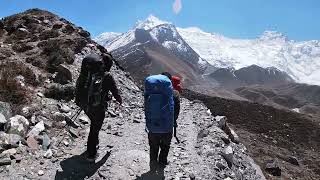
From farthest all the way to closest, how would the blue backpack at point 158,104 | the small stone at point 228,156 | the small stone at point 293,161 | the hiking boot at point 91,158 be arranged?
the small stone at point 293,161 < the small stone at point 228,156 < the hiking boot at point 91,158 < the blue backpack at point 158,104

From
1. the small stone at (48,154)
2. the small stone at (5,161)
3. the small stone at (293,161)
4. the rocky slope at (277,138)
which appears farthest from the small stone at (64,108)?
the small stone at (293,161)

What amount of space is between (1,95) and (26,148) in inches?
126

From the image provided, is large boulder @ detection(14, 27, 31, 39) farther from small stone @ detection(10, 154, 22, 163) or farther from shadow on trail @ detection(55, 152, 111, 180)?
small stone @ detection(10, 154, 22, 163)

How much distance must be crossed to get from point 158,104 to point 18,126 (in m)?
3.82

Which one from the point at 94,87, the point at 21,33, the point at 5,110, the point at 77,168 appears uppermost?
the point at 21,33

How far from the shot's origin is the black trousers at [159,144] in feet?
32.9

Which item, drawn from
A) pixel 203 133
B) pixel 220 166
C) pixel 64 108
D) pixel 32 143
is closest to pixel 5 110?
pixel 32 143

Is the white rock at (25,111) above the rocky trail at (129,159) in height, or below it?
above

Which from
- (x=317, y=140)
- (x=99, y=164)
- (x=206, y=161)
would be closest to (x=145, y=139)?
(x=206, y=161)

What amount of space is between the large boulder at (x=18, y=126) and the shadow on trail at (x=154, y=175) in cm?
329

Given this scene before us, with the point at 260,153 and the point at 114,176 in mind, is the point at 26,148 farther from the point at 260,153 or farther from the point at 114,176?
the point at 260,153

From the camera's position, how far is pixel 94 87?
33.0ft

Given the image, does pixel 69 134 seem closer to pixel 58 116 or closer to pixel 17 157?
pixel 58 116

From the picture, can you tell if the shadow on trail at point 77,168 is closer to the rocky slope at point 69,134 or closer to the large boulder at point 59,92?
the rocky slope at point 69,134
